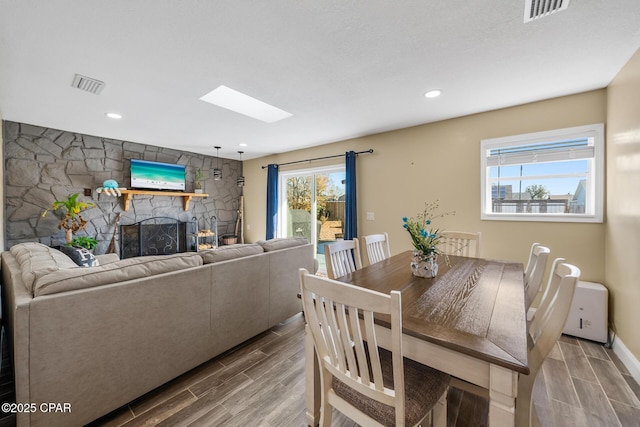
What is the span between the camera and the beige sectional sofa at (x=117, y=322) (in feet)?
4.12

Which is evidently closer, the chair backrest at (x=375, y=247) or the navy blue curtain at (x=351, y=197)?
the chair backrest at (x=375, y=247)

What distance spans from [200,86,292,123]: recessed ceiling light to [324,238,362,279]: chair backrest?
1.92 meters

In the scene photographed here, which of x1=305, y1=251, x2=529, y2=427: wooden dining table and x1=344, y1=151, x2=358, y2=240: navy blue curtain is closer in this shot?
x1=305, y1=251, x2=529, y2=427: wooden dining table

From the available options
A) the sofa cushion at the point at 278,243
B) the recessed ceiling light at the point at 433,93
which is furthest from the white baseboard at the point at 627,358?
the sofa cushion at the point at 278,243

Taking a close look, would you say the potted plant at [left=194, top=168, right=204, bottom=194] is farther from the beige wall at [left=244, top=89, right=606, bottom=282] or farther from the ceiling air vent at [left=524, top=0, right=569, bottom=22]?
the ceiling air vent at [left=524, top=0, right=569, bottom=22]

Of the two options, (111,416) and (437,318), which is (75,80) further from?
(437,318)

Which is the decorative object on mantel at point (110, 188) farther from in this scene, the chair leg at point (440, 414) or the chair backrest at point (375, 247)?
the chair leg at point (440, 414)

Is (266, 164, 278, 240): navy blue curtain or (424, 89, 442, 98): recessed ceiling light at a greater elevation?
(424, 89, 442, 98): recessed ceiling light

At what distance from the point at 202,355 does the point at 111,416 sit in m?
0.57

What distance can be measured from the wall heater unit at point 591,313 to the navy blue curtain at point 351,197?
8.64ft

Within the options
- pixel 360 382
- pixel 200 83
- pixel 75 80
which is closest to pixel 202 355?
pixel 360 382

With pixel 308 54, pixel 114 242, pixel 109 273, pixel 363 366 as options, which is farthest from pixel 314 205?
pixel 363 366

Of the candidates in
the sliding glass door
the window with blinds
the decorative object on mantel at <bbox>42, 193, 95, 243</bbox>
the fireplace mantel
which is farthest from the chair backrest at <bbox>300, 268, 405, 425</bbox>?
the fireplace mantel

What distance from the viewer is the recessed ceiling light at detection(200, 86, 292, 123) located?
2731 mm
